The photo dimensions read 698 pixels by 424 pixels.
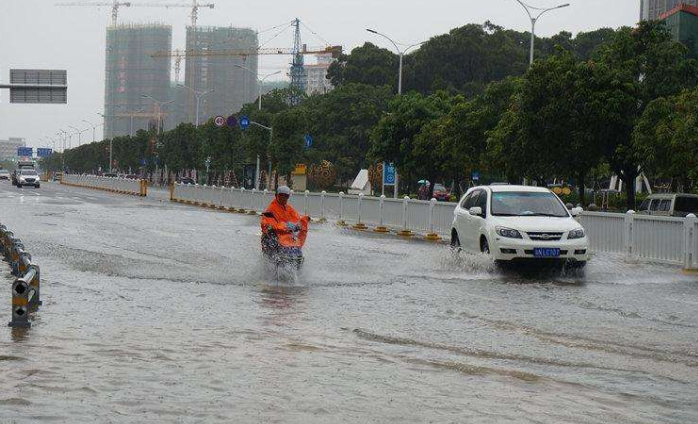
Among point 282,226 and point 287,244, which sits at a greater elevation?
point 282,226

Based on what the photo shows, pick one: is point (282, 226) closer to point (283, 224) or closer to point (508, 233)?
point (283, 224)

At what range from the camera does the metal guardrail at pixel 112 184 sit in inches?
2864

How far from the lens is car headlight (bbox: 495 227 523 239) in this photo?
58.1 ft

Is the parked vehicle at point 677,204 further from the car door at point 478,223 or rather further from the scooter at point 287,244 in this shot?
the scooter at point 287,244

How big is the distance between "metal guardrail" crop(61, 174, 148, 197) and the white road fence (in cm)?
1741

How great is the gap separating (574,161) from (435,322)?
29716mm

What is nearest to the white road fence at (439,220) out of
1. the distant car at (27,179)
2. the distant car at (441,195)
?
the distant car at (441,195)

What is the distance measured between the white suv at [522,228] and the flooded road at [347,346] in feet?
1.45

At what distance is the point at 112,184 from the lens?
84375 millimetres

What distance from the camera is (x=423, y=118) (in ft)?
184

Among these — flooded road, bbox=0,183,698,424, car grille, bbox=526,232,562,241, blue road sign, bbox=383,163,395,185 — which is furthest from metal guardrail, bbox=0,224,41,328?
blue road sign, bbox=383,163,395,185

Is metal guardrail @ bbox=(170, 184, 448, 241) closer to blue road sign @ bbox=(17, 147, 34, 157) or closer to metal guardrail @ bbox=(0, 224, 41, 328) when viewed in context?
metal guardrail @ bbox=(0, 224, 41, 328)

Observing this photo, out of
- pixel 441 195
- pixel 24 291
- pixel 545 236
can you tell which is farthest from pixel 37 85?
pixel 24 291

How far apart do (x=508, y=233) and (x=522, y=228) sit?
266mm
